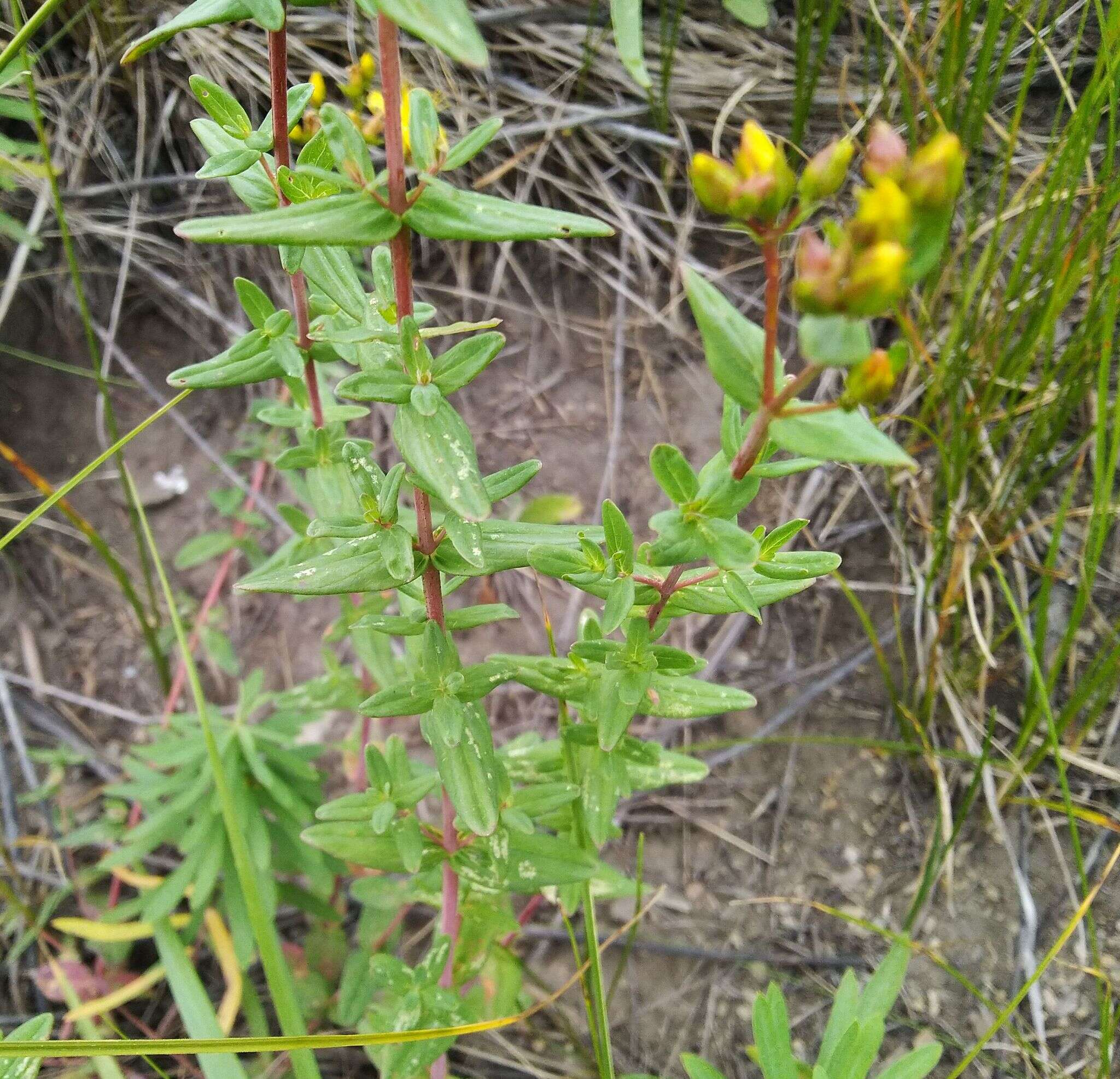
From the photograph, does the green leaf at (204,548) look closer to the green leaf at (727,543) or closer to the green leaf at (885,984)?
the green leaf at (727,543)

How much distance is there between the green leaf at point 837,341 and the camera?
0.81 m

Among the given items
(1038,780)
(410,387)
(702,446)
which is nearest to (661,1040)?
(1038,780)

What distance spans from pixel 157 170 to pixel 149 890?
228 centimetres

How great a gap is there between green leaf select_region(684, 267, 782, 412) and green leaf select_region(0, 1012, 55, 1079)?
1327 millimetres

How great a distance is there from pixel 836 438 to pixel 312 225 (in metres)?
0.62

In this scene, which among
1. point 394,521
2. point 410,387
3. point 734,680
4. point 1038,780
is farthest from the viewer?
point 734,680

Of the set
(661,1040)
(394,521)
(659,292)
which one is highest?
(394,521)

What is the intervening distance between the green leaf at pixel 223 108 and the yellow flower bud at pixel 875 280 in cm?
98

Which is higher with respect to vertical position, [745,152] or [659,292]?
[745,152]

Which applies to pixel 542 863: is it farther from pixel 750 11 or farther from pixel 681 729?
pixel 750 11

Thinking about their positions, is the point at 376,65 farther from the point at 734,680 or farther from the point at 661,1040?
the point at 661,1040

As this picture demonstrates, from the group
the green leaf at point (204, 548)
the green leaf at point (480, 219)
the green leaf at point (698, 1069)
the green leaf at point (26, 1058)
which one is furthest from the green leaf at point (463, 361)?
the green leaf at point (204, 548)

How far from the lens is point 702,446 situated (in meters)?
2.80

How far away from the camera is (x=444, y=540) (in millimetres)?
1325
